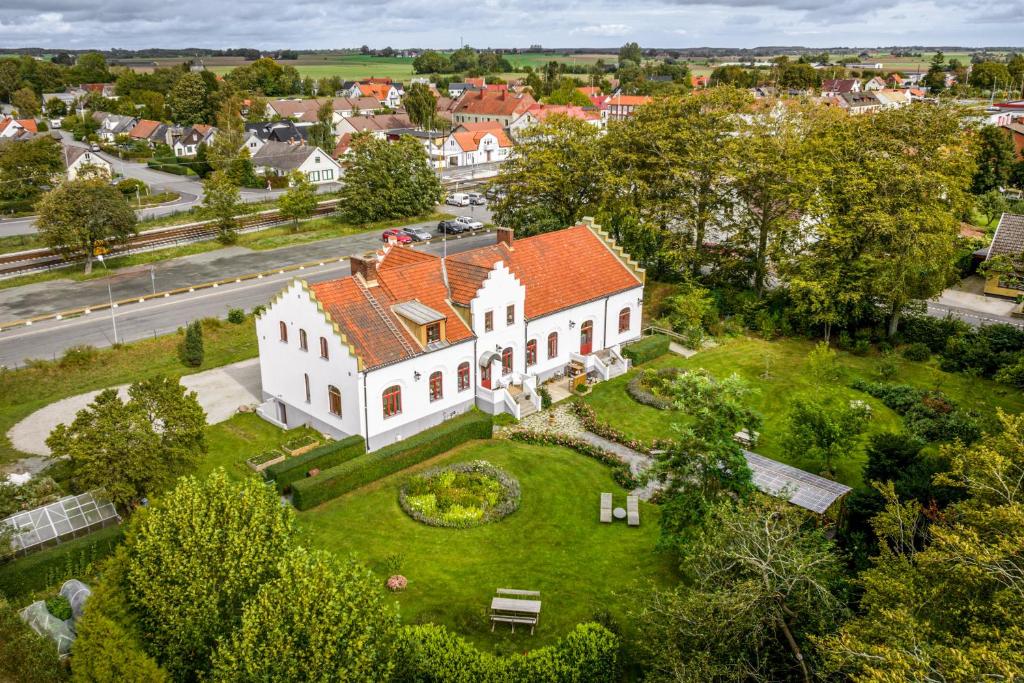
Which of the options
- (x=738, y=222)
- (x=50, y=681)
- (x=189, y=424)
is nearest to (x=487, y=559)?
(x=189, y=424)

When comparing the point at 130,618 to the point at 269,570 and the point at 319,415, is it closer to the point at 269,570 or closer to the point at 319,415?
the point at 269,570

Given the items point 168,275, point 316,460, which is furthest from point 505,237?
point 168,275

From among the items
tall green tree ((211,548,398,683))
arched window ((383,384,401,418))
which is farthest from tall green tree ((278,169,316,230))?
tall green tree ((211,548,398,683))

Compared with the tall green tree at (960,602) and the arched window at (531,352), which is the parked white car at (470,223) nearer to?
the arched window at (531,352)

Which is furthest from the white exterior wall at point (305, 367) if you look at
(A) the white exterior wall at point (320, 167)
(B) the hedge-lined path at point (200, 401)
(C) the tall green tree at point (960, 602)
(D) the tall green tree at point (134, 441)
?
(A) the white exterior wall at point (320, 167)

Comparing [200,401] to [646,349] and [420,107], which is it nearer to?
[646,349]

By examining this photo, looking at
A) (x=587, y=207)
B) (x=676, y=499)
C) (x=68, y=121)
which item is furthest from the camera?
(x=68, y=121)

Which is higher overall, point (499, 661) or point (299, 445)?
point (499, 661)
